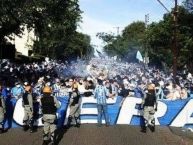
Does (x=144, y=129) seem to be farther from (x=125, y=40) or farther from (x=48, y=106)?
(x=125, y=40)

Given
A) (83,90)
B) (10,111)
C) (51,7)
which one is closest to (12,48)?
(51,7)

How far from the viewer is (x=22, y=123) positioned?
19.7 metres

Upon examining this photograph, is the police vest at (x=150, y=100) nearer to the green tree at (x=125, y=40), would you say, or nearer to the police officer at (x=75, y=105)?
the police officer at (x=75, y=105)

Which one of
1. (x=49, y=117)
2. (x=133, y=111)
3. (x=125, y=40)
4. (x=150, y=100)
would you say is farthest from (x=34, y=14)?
(x=125, y=40)

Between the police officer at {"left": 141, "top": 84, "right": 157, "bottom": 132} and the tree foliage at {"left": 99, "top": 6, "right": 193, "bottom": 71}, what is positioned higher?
the tree foliage at {"left": 99, "top": 6, "right": 193, "bottom": 71}

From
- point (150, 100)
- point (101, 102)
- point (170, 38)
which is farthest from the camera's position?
point (170, 38)

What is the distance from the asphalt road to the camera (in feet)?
56.9

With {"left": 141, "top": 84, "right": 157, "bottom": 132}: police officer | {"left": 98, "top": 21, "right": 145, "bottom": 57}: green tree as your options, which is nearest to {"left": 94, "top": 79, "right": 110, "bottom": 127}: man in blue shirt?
{"left": 141, "top": 84, "right": 157, "bottom": 132}: police officer

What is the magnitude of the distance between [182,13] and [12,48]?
17.5 meters

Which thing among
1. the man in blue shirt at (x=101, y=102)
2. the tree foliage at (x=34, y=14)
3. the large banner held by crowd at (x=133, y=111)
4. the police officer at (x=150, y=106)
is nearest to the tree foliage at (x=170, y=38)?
the tree foliage at (x=34, y=14)

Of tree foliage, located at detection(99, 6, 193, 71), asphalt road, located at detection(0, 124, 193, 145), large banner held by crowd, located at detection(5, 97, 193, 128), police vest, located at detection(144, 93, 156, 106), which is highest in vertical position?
tree foliage, located at detection(99, 6, 193, 71)

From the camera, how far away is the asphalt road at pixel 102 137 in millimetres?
17328

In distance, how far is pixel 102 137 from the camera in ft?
59.3

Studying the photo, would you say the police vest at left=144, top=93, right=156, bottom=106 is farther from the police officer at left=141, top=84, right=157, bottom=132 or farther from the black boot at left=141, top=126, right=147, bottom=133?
the black boot at left=141, top=126, right=147, bottom=133
